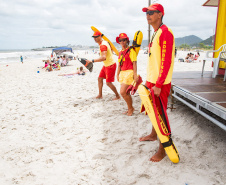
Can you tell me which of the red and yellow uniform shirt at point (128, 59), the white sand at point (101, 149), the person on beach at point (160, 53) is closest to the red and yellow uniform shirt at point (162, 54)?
the person on beach at point (160, 53)

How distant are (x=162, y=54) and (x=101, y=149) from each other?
1845 millimetres

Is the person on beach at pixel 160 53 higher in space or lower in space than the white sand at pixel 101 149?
higher

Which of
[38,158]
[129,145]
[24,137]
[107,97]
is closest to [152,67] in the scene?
[129,145]

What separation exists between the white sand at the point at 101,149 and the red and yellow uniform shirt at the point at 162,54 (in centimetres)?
120

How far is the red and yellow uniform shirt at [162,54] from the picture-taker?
2.01 meters

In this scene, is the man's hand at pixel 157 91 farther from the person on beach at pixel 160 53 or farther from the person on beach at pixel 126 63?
the person on beach at pixel 126 63

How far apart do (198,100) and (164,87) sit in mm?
1027

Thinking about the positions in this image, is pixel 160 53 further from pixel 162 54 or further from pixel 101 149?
pixel 101 149

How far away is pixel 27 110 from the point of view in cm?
480

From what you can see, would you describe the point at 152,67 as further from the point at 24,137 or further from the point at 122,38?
the point at 24,137

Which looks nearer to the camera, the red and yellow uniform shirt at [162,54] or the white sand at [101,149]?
the red and yellow uniform shirt at [162,54]

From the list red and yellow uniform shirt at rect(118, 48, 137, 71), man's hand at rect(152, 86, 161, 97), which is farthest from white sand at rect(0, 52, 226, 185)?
red and yellow uniform shirt at rect(118, 48, 137, 71)

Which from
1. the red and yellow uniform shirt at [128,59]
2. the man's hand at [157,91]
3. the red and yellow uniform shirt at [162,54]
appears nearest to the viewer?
the red and yellow uniform shirt at [162,54]

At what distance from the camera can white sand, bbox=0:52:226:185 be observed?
219cm
